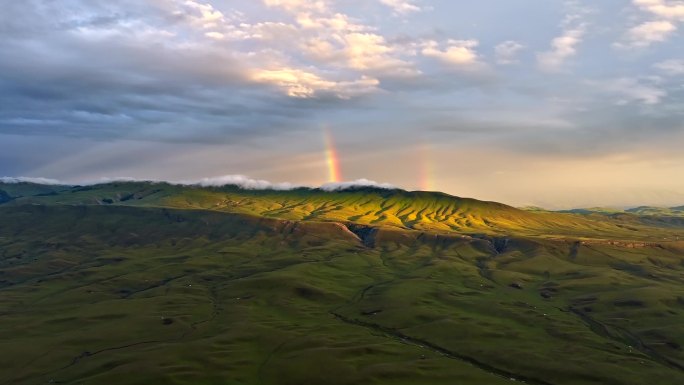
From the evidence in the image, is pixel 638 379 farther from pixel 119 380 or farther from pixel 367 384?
pixel 119 380

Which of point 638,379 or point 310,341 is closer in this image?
point 638,379

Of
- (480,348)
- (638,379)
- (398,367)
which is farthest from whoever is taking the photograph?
(480,348)

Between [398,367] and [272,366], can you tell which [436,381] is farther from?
[272,366]

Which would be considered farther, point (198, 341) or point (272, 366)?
point (198, 341)

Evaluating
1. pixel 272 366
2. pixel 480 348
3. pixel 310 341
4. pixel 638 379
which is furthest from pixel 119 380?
pixel 638 379

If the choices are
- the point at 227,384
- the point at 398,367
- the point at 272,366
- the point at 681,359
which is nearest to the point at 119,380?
the point at 227,384

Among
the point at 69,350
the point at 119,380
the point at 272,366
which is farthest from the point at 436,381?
the point at 69,350

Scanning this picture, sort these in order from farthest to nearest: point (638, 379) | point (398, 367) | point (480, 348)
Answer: point (480, 348) < point (398, 367) < point (638, 379)

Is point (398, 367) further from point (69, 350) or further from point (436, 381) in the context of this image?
point (69, 350)
